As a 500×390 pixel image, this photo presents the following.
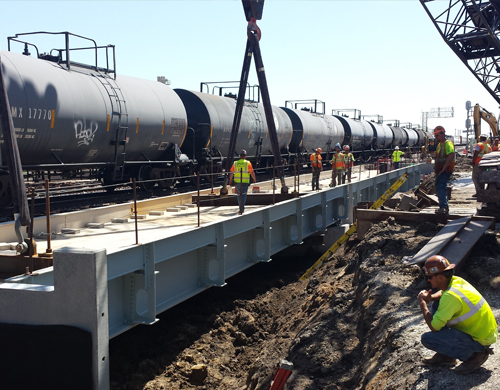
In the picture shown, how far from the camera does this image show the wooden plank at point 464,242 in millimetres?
7267

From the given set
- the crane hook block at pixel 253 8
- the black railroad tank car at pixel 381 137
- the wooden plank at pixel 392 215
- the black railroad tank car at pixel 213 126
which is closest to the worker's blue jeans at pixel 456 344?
the wooden plank at pixel 392 215

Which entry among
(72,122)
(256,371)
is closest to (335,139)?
(72,122)

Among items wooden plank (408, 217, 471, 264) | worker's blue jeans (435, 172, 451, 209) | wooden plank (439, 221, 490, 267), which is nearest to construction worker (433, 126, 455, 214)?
worker's blue jeans (435, 172, 451, 209)

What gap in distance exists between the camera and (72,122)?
12.8 meters

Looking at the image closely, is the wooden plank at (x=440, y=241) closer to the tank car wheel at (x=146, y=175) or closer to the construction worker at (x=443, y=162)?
the construction worker at (x=443, y=162)

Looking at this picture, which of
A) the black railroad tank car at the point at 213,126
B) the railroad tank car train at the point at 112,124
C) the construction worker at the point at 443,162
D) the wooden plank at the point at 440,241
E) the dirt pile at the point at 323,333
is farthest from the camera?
the black railroad tank car at the point at 213,126

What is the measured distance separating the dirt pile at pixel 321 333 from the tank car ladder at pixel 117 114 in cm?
580

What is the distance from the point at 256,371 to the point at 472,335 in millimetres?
3891

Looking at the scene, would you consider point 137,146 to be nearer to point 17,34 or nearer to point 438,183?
point 17,34

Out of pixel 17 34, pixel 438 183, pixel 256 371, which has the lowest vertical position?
pixel 256 371

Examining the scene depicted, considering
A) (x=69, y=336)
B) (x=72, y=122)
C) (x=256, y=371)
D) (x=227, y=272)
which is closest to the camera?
(x=69, y=336)

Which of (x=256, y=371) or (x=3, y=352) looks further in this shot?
(x=256, y=371)

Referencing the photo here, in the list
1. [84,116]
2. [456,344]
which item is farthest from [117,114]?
[456,344]

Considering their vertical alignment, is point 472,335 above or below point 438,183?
below
